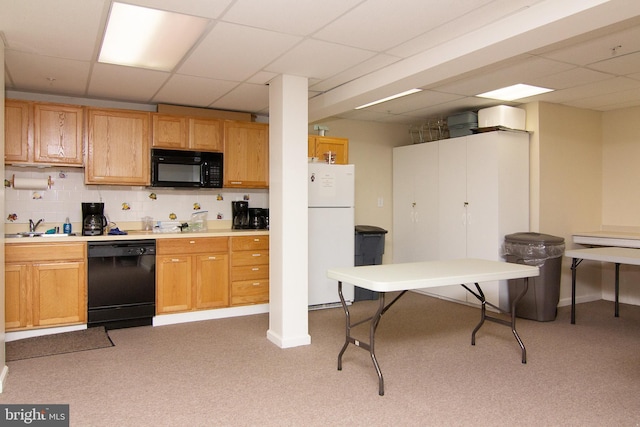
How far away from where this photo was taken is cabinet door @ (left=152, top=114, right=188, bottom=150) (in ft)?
16.1

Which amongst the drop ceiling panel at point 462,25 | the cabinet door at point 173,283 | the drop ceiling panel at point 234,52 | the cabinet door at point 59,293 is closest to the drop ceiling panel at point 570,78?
the drop ceiling panel at point 462,25

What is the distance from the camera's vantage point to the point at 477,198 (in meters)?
5.37

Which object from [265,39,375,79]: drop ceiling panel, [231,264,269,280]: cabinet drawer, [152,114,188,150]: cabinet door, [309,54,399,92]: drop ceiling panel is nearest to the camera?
[265,39,375,79]: drop ceiling panel

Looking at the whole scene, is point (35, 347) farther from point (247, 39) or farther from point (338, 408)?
point (247, 39)

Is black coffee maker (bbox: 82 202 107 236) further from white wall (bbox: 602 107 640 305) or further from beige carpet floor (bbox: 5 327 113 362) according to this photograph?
white wall (bbox: 602 107 640 305)

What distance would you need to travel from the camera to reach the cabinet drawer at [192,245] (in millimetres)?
4643

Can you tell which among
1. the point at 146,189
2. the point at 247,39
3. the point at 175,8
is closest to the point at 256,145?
the point at 146,189

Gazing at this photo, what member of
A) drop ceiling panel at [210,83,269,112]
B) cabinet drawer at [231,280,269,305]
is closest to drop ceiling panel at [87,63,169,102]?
drop ceiling panel at [210,83,269,112]

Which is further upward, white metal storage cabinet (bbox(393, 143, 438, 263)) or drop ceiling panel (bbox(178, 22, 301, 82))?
drop ceiling panel (bbox(178, 22, 301, 82))

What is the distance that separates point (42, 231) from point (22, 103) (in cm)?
127

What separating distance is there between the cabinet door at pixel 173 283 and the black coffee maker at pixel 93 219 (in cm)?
68

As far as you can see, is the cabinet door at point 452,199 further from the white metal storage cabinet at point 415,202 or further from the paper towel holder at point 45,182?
the paper towel holder at point 45,182

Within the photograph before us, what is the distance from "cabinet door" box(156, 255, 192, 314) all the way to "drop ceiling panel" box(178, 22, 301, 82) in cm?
190

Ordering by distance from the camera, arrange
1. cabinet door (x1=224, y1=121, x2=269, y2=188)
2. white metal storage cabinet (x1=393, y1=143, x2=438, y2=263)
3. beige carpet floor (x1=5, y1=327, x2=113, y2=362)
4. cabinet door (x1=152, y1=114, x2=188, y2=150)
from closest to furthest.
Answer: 1. beige carpet floor (x1=5, y1=327, x2=113, y2=362)
2. cabinet door (x1=152, y1=114, x2=188, y2=150)
3. cabinet door (x1=224, y1=121, x2=269, y2=188)
4. white metal storage cabinet (x1=393, y1=143, x2=438, y2=263)
